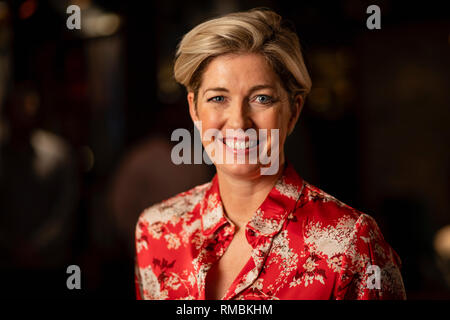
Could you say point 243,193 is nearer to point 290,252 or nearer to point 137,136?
point 290,252

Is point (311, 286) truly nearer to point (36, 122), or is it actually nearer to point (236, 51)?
point (236, 51)

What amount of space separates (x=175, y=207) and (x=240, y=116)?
22cm

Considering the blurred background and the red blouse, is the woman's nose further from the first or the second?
the blurred background

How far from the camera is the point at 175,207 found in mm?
744

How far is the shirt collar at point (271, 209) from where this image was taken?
0.64 meters

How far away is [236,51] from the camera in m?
0.60

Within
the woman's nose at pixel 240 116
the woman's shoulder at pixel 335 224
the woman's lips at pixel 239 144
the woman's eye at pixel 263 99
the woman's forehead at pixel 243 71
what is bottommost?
the woman's shoulder at pixel 335 224

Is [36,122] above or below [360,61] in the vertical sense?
below

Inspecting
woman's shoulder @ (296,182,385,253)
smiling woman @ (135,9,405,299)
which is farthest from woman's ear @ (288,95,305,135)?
woman's shoulder @ (296,182,385,253)

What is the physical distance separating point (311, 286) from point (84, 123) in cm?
79

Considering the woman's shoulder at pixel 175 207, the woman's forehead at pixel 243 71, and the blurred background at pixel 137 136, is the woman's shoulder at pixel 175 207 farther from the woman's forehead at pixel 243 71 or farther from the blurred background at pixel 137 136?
the woman's forehead at pixel 243 71

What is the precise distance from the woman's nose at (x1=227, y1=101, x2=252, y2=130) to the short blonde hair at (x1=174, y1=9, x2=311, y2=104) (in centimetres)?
6

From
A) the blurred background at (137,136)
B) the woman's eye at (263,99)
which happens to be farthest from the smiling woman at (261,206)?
the blurred background at (137,136)
